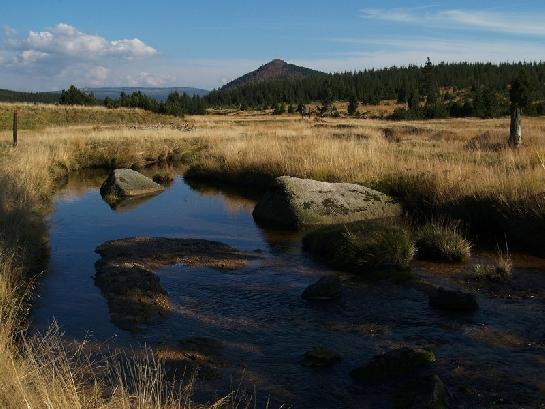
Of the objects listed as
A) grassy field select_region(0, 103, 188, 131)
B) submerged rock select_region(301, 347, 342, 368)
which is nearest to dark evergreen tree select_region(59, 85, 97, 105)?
grassy field select_region(0, 103, 188, 131)

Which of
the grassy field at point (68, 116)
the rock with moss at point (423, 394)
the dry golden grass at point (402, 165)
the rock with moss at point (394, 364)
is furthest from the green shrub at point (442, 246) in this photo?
the grassy field at point (68, 116)

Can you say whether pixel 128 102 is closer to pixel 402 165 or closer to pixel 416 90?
pixel 416 90

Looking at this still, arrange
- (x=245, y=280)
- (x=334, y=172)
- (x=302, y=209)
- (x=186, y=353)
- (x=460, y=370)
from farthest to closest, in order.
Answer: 1. (x=334, y=172)
2. (x=302, y=209)
3. (x=245, y=280)
4. (x=186, y=353)
5. (x=460, y=370)

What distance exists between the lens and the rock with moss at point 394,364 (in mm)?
5762

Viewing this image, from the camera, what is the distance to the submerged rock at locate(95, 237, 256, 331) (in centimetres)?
762

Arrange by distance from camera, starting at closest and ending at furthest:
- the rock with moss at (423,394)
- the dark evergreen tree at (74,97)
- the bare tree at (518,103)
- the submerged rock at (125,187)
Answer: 1. the rock with moss at (423,394)
2. the submerged rock at (125,187)
3. the bare tree at (518,103)
4. the dark evergreen tree at (74,97)

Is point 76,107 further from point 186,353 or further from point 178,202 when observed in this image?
point 186,353

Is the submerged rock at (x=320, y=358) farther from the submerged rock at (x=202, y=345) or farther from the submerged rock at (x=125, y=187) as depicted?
the submerged rock at (x=125, y=187)

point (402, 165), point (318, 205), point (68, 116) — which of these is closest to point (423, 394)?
point (318, 205)

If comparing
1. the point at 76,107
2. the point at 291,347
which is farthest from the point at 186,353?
the point at 76,107

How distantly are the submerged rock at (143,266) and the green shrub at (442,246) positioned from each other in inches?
124

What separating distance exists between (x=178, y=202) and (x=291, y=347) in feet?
36.8

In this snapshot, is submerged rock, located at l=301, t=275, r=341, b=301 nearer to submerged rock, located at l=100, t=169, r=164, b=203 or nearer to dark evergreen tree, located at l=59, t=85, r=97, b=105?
submerged rock, located at l=100, t=169, r=164, b=203

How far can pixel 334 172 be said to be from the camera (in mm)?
17000
